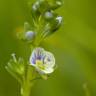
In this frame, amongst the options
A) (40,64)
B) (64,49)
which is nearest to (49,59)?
(40,64)

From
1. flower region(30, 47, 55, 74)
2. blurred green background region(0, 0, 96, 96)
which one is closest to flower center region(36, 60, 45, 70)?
flower region(30, 47, 55, 74)

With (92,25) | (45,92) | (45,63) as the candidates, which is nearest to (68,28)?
(92,25)

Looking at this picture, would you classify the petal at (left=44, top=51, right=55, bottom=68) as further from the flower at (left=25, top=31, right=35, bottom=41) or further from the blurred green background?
the blurred green background

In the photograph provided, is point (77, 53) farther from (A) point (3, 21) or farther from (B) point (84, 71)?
(A) point (3, 21)

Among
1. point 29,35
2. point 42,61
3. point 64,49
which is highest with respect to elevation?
point 29,35

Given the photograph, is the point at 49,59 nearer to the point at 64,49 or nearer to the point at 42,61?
the point at 42,61

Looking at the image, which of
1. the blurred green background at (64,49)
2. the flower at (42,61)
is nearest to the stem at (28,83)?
the flower at (42,61)
